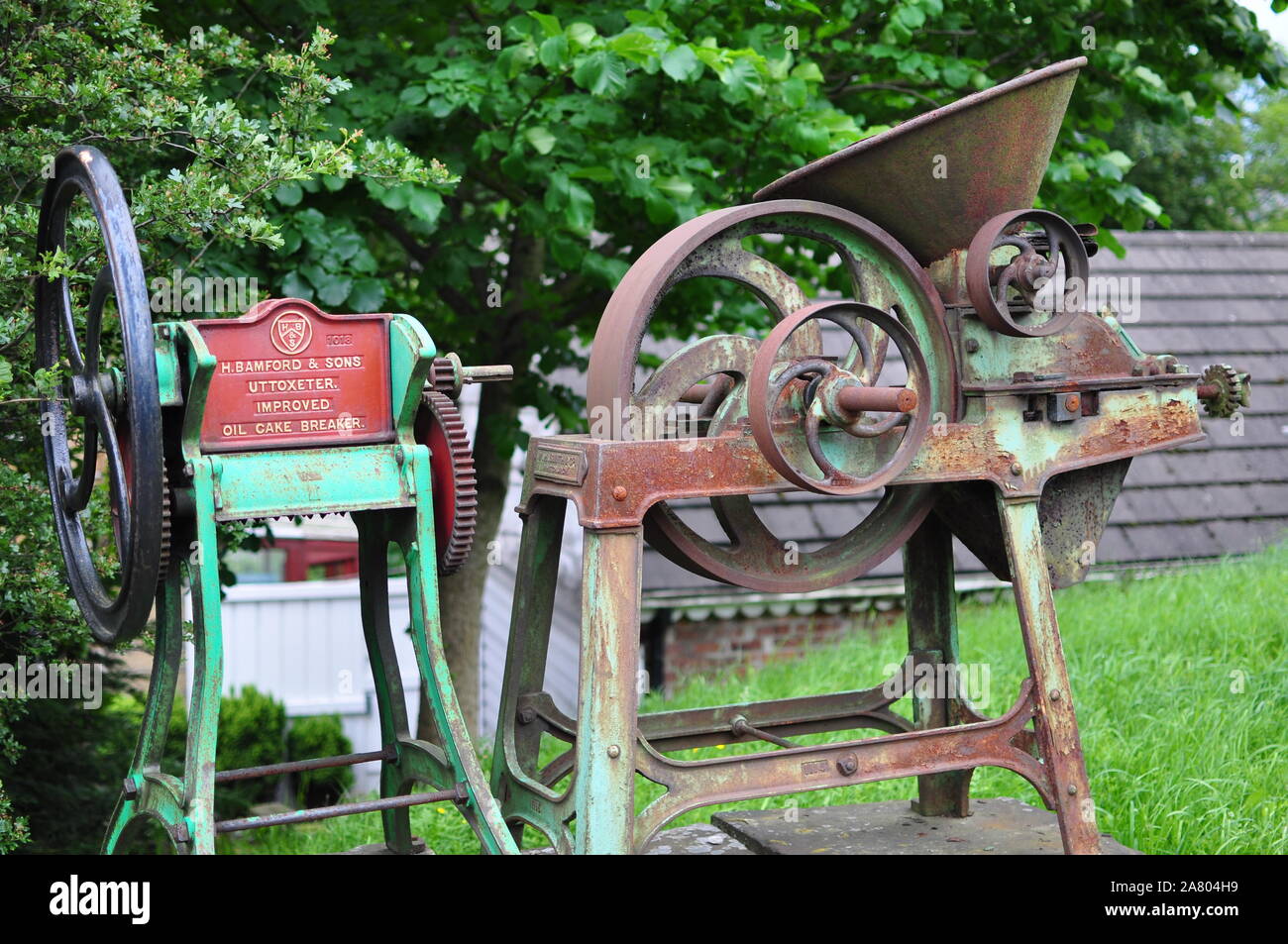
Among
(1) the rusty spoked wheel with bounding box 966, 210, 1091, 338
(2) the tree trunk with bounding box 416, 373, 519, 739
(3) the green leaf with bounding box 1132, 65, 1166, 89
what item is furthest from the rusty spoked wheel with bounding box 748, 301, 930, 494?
(2) the tree trunk with bounding box 416, 373, 519, 739

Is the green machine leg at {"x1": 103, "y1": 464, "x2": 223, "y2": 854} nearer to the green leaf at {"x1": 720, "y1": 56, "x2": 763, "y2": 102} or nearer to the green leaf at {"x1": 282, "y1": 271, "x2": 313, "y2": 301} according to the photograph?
the green leaf at {"x1": 282, "y1": 271, "x2": 313, "y2": 301}

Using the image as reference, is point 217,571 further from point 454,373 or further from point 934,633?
point 934,633

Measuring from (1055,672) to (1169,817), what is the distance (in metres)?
0.90

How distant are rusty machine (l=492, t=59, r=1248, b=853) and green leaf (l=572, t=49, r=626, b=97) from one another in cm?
82

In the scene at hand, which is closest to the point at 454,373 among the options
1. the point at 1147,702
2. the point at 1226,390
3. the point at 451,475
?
the point at 451,475

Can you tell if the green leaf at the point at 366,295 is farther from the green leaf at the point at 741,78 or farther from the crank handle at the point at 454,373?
the green leaf at the point at 741,78

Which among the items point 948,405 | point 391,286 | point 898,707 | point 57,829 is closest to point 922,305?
point 948,405

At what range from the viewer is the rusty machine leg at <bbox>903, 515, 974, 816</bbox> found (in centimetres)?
384

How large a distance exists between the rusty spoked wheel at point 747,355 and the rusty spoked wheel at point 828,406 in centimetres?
6

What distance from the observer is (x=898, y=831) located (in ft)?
12.7

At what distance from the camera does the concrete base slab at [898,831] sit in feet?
12.1

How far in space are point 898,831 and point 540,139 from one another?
2327 millimetres

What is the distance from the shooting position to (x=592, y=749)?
9.76ft

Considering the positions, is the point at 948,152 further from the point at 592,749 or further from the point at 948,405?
the point at 592,749
